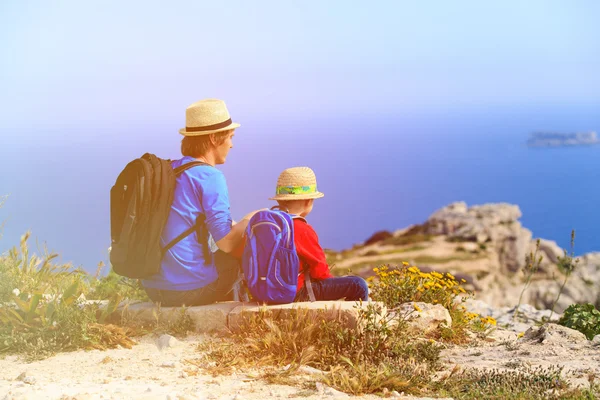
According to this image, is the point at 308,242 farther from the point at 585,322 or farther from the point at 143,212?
the point at 585,322

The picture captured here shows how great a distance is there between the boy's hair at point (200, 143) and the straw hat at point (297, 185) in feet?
2.40

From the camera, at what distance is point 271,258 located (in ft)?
19.8

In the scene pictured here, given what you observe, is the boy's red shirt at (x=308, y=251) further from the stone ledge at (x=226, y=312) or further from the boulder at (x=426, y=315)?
the boulder at (x=426, y=315)

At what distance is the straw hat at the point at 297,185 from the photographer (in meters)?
6.40

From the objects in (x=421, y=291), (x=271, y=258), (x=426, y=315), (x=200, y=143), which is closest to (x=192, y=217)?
(x=200, y=143)

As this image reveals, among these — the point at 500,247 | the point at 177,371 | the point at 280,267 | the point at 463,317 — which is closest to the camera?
the point at 177,371

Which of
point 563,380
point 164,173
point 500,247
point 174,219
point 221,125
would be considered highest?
point 221,125

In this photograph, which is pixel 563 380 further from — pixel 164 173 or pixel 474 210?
pixel 474 210

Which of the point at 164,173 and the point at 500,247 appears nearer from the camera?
the point at 164,173

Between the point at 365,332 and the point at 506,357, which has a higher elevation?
the point at 365,332

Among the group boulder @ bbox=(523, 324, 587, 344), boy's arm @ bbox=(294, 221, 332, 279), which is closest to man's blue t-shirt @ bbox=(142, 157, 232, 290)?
boy's arm @ bbox=(294, 221, 332, 279)

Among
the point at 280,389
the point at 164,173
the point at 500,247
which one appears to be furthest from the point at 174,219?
the point at 500,247

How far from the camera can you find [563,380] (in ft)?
16.8

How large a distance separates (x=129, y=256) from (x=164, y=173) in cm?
88
